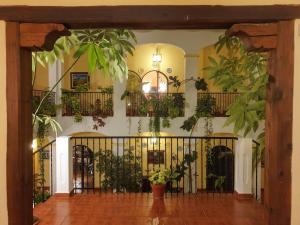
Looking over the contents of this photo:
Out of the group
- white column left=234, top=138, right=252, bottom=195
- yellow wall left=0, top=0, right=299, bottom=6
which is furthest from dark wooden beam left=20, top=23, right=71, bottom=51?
white column left=234, top=138, right=252, bottom=195

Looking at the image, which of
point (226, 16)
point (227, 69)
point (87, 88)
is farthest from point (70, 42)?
point (87, 88)

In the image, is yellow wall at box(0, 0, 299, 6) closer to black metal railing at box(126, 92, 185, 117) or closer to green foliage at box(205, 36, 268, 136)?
green foliage at box(205, 36, 268, 136)

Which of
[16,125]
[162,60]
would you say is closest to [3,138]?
[16,125]

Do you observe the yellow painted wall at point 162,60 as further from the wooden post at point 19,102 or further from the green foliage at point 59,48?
the wooden post at point 19,102

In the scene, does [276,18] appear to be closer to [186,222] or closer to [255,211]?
[186,222]

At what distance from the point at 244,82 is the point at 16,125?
234cm

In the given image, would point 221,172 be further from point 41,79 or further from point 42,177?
point 41,79

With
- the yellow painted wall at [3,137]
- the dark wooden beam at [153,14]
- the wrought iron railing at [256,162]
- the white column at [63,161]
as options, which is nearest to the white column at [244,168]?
the wrought iron railing at [256,162]

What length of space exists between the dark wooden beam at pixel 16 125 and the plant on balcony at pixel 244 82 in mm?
1766

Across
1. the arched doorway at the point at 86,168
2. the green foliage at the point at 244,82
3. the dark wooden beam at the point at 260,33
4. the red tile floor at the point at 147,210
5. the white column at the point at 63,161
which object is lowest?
the arched doorway at the point at 86,168

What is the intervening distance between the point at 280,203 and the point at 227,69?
1.77 metres

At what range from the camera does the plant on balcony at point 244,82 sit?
10.5 feet

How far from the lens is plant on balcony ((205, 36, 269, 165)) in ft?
10.5

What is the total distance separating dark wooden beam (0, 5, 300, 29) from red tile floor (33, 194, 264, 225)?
2.72m
